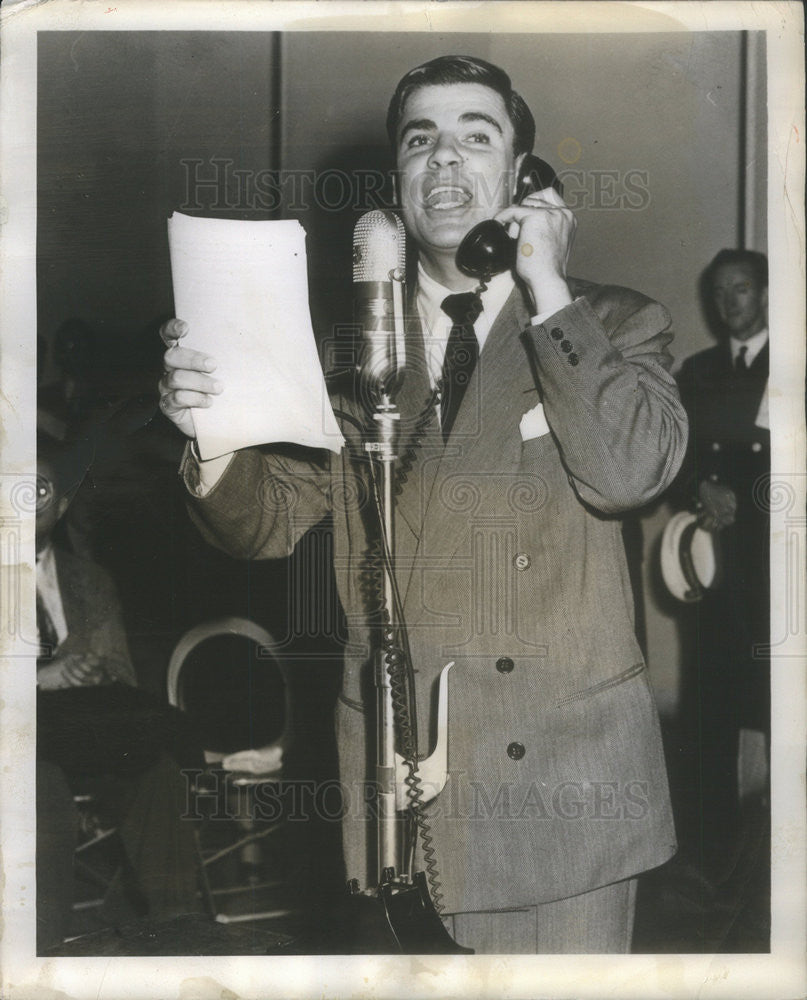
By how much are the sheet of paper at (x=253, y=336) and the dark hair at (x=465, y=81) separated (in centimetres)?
32

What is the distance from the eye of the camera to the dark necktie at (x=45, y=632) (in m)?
1.91

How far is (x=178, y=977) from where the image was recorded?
1901 millimetres

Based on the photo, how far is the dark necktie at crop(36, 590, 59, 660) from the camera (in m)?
1.91

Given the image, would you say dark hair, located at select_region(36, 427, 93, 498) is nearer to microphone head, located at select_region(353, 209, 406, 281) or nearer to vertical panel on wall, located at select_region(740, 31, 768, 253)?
microphone head, located at select_region(353, 209, 406, 281)

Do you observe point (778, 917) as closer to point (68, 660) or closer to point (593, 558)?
point (593, 558)

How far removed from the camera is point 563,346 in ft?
6.08

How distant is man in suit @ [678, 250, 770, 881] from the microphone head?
0.64m

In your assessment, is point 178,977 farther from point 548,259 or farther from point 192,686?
point 548,259

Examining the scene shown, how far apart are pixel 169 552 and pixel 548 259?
98 centimetres

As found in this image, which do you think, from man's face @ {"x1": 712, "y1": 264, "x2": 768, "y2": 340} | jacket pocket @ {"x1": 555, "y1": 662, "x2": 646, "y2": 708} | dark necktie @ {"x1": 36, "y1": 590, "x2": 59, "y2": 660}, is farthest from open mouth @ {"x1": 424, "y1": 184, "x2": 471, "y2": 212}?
dark necktie @ {"x1": 36, "y1": 590, "x2": 59, "y2": 660}

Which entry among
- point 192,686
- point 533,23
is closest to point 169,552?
point 192,686

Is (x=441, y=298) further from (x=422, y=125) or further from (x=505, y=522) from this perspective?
(x=505, y=522)

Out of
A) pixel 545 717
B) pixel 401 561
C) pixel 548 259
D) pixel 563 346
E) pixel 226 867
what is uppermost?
pixel 548 259

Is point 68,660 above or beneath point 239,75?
beneath
